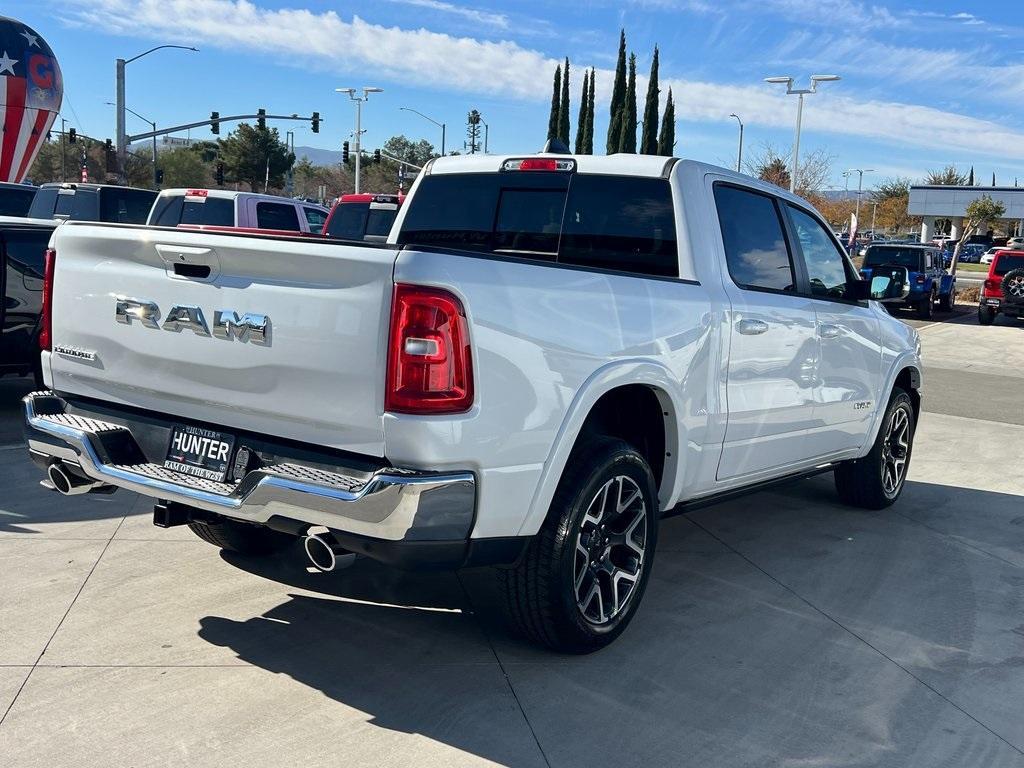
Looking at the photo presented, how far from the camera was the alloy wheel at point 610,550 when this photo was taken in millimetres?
4008

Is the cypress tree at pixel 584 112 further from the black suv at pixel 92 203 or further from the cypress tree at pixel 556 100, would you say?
the black suv at pixel 92 203

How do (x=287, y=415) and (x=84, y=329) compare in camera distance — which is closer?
(x=287, y=415)

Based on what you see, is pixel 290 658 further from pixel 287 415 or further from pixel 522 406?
pixel 522 406

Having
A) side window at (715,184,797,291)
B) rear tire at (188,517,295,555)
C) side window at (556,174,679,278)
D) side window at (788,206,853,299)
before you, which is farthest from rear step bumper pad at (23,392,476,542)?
side window at (788,206,853,299)

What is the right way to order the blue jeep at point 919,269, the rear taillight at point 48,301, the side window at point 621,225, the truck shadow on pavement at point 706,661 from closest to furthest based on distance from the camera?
the truck shadow on pavement at point 706,661 < the rear taillight at point 48,301 < the side window at point 621,225 < the blue jeep at point 919,269

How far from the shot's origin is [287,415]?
345cm

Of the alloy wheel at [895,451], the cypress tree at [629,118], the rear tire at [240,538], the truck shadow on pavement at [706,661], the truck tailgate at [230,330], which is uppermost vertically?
the cypress tree at [629,118]

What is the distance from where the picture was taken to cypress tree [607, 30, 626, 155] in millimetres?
64438

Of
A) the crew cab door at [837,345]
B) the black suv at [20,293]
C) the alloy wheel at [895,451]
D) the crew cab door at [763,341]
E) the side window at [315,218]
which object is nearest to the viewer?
the crew cab door at [763,341]

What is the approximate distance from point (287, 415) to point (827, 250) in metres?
3.68

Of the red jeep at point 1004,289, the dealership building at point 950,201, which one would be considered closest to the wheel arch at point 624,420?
the red jeep at point 1004,289

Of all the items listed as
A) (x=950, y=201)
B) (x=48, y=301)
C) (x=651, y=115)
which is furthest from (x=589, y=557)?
(x=950, y=201)

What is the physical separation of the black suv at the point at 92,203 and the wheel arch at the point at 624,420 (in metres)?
13.3

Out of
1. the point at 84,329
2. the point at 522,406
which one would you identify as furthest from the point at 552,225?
the point at 84,329
